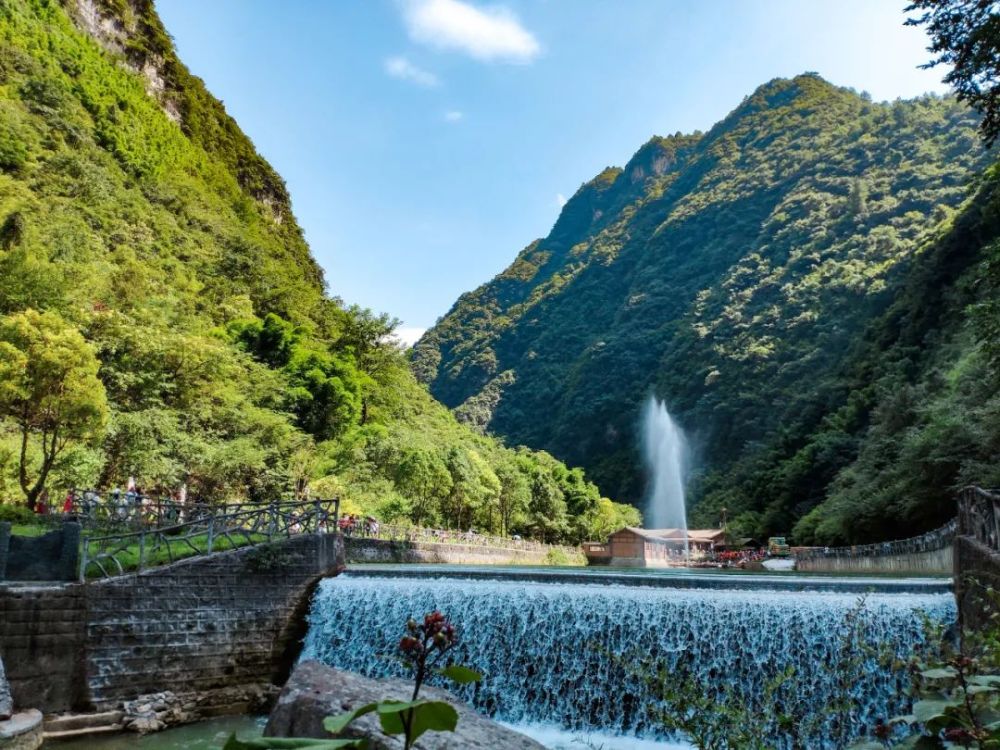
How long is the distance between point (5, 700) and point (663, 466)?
83.9 meters

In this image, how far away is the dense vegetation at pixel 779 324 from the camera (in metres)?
30.2

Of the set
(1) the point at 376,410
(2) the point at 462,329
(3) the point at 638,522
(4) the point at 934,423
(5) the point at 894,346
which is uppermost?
(2) the point at 462,329

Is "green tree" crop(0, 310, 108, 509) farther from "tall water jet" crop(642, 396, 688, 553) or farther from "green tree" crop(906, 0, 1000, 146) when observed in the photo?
"tall water jet" crop(642, 396, 688, 553)

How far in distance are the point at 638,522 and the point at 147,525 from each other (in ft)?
199

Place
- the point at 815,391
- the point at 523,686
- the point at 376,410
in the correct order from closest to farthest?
the point at 523,686, the point at 376,410, the point at 815,391

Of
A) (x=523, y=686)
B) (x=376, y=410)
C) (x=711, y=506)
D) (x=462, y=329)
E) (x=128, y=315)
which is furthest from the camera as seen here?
(x=462, y=329)

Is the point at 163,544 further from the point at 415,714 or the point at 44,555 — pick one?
the point at 415,714

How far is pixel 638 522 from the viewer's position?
71.3 meters

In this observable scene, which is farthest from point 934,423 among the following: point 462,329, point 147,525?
point 462,329

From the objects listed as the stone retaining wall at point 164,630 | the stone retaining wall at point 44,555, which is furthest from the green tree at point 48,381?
the stone retaining wall at point 164,630

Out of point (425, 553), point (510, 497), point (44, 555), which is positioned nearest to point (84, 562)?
point (44, 555)

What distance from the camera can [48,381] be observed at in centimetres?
1747

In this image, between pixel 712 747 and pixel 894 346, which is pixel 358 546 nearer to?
pixel 712 747

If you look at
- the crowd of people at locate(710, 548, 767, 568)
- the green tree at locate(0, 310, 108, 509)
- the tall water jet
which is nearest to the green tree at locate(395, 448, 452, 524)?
the crowd of people at locate(710, 548, 767, 568)
